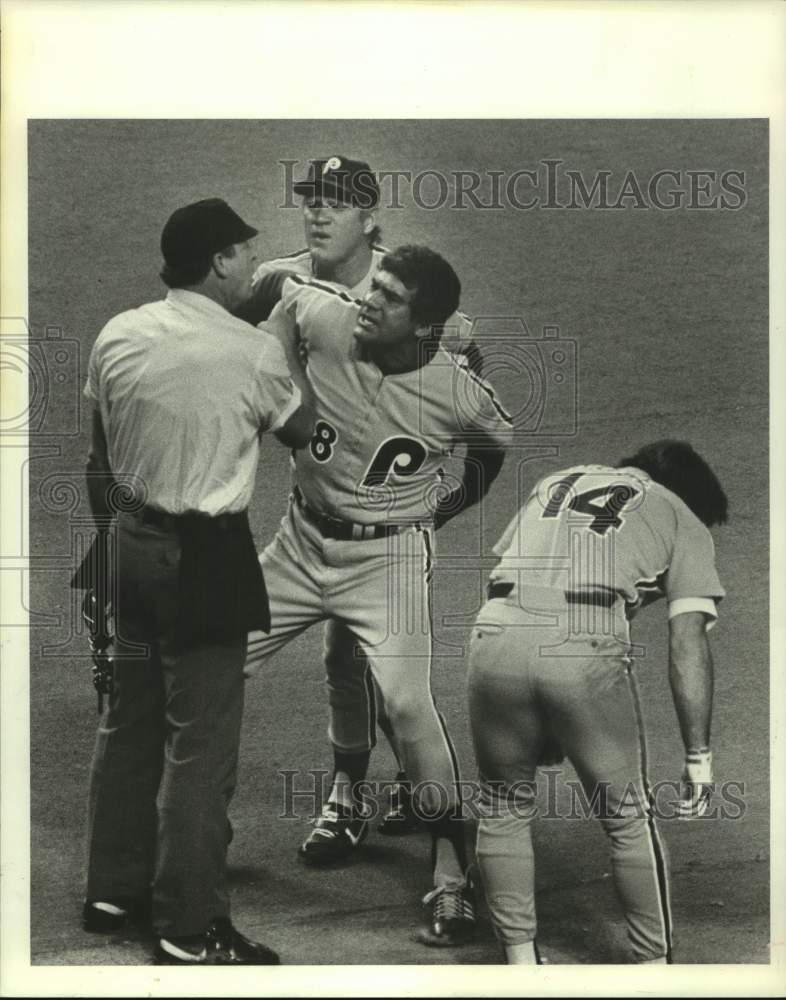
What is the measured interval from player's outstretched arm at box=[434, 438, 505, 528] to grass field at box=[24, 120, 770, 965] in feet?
0.12

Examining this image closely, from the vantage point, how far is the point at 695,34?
3.47 metres

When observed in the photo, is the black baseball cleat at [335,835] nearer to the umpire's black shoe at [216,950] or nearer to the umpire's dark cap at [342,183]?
the umpire's black shoe at [216,950]

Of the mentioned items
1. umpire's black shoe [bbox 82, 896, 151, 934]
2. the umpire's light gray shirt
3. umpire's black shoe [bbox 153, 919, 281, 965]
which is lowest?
umpire's black shoe [bbox 153, 919, 281, 965]

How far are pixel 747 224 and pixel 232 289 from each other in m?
1.44

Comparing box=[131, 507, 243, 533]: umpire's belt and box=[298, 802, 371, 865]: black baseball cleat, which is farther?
box=[298, 802, 371, 865]: black baseball cleat

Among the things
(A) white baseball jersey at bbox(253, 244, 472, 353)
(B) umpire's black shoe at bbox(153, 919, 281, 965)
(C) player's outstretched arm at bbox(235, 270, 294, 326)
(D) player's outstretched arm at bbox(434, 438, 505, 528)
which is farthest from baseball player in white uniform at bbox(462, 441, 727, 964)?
(C) player's outstretched arm at bbox(235, 270, 294, 326)

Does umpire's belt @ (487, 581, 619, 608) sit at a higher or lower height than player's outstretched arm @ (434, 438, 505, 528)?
lower

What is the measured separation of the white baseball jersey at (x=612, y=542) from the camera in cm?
338

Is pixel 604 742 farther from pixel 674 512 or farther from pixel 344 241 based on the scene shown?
pixel 344 241

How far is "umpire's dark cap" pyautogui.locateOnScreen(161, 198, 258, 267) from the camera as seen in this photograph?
340 centimetres

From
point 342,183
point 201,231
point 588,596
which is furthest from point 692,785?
point 201,231

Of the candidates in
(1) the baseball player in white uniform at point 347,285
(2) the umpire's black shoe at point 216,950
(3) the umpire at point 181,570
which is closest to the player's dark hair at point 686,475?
(1) the baseball player in white uniform at point 347,285

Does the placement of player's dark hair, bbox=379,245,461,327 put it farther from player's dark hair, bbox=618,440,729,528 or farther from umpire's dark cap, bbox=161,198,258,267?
player's dark hair, bbox=618,440,729,528

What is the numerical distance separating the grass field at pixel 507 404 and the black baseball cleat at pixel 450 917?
0.04m
